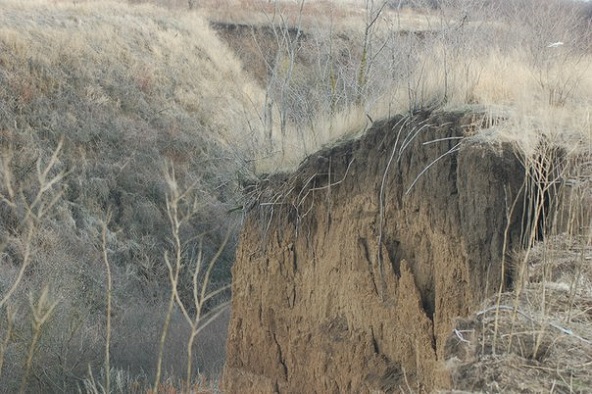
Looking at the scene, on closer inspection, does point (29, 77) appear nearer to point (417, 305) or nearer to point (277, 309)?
point (277, 309)

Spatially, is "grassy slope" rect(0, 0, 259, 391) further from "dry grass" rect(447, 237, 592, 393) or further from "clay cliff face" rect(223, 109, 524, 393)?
"dry grass" rect(447, 237, 592, 393)

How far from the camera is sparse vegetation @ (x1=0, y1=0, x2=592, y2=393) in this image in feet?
16.2

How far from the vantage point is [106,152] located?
29562mm

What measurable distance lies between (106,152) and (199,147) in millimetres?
4019

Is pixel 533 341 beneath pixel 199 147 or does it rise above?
above

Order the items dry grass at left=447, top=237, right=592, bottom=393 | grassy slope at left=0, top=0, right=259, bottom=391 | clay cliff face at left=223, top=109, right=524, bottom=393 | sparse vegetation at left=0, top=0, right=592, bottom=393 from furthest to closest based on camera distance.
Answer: grassy slope at left=0, top=0, right=259, bottom=391 < clay cliff face at left=223, top=109, right=524, bottom=393 < sparse vegetation at left=0, top=0, right=592, bottom=393 < dry grass at left=447, top=237, right=592, bottom=393

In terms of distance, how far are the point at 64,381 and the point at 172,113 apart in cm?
1720

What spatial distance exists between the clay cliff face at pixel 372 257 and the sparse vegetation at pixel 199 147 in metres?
0.38

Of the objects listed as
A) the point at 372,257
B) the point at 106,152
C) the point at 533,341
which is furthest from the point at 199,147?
the point at 533,341

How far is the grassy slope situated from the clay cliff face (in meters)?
8.13

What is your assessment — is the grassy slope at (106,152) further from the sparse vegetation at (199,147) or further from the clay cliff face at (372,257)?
the clay cliff face at (372,257)

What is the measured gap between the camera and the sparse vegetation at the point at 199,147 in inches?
195

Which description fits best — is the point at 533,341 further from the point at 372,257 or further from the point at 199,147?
the point at 199,147

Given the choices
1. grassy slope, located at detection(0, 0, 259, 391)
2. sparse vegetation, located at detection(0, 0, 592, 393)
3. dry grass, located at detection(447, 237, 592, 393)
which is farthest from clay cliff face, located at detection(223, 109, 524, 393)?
grassy slope, located at detection(0, 0, 259, 391)
